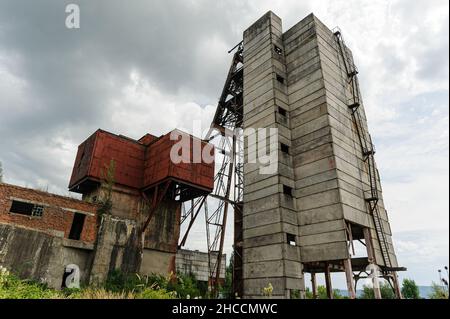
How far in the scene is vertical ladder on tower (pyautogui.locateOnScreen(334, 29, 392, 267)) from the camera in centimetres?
2066

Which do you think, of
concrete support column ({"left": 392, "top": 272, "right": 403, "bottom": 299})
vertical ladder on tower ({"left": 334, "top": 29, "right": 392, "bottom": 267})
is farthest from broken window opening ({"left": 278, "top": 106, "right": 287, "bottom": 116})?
concrete support column ({"left": 392, "top": 272, "right": 403, "bottom": 299})

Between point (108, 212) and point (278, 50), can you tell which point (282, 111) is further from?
point (108, 212)

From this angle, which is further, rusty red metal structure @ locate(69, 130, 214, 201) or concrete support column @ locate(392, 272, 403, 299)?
rusty red metal structure @ locate(69, 130, 214, 201)

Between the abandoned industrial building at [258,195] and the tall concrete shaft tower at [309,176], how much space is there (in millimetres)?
87

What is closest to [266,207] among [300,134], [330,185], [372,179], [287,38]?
[330,185]

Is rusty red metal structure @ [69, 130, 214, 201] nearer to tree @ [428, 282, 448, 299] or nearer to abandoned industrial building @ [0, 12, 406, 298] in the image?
abandoned industrial building @ [0, 12, 406, 298]

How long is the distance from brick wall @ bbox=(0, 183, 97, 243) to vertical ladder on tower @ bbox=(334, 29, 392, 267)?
853 inches

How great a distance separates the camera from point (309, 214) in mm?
20375

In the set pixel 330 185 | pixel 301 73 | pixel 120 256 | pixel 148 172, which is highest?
pixel 301 73

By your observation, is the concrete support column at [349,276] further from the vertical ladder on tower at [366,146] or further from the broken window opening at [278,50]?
the broken window opening at [278,50]

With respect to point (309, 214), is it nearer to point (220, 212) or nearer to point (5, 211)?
point (220, 212)

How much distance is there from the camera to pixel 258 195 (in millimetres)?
22516

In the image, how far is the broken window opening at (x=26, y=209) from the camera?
72.1ft

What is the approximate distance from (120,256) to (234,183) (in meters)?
11.6
